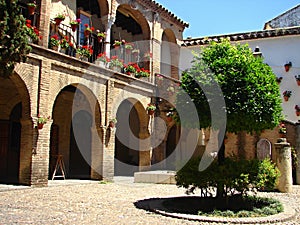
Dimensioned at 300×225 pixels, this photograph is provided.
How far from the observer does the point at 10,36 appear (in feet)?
25.3

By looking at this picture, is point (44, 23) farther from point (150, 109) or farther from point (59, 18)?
point (150, 109)

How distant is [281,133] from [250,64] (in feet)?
25.2

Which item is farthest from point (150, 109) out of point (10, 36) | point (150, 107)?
point (10, 36)

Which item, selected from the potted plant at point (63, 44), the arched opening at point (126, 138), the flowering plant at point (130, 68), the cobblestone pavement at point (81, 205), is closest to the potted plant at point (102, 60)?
the flowering plant at point (130, 68)

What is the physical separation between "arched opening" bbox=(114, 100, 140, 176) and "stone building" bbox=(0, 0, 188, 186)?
55mm

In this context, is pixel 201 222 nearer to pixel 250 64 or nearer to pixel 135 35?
pixel 250 64

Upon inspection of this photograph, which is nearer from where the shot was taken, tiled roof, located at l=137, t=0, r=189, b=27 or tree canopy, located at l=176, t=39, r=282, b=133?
tree canopy, located at l=176, t=39, r=282, b=133

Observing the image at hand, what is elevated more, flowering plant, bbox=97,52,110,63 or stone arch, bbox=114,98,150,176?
flowering plant, bbox=97,52,110,63

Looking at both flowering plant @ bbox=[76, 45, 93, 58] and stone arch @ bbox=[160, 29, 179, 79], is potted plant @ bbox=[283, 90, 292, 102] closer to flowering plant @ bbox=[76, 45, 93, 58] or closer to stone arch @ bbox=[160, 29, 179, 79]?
stone arch @ bbox=[160, 29, 179, 79]

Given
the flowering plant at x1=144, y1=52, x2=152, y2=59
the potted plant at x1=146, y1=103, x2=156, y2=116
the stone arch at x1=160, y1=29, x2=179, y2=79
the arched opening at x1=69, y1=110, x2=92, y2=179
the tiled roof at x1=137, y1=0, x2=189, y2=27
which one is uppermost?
the tiled roof at x1=137, y1=0, x2=189, y2=27

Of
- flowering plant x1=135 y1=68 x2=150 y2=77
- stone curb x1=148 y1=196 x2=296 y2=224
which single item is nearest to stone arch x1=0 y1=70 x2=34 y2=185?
flowering plant x1=135 y1=68 x2=150 y2=77

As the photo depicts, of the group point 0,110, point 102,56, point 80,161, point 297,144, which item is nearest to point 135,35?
point 102,56

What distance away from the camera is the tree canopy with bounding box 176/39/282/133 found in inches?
303

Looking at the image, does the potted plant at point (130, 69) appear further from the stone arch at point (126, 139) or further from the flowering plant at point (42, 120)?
the flowering plant at point (42, 120)
